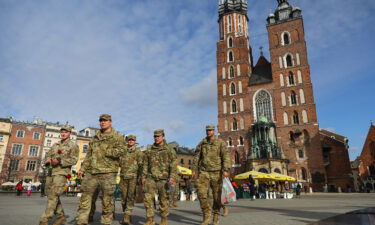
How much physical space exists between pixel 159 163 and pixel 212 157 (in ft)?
3.76

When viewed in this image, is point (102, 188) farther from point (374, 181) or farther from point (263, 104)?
point (374, 181)

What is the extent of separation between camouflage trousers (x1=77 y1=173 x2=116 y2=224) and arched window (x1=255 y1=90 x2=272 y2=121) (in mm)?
33917

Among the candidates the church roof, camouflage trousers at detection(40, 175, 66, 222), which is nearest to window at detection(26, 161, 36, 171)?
the church roof

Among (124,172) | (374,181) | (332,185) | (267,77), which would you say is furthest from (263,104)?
(124,172)

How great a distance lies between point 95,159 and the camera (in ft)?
14.1

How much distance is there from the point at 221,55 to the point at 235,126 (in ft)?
39.0

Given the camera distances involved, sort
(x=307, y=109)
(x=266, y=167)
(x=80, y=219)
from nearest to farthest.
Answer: (x=80, y=219) < (x=266, y=167) < (x=307, y=109)

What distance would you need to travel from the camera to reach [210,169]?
5.44 m

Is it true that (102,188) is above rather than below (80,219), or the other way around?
above

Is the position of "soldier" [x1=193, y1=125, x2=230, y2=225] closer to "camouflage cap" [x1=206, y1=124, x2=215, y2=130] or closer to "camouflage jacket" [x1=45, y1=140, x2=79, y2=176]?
"camouflage cap" [x1=206, y1=124, x2=215, y2=130]

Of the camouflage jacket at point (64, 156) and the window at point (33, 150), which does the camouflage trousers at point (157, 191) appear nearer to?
the camouflage jacket at point (64, 156)

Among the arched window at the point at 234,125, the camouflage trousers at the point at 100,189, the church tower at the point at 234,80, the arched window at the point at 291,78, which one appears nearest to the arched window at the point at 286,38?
the arched window at the point at 291,78

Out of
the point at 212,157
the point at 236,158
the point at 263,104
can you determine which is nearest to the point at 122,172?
the point at 212,157

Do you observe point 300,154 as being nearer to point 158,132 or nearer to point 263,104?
point 263,104
